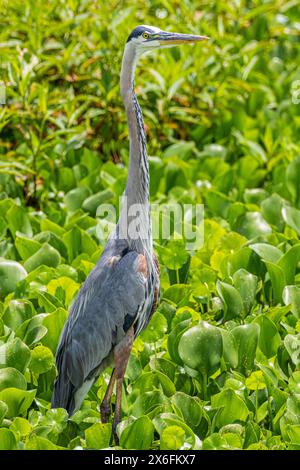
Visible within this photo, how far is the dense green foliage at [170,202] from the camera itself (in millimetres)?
3998

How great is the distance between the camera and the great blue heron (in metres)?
3.93

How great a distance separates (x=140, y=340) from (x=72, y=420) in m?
0.74

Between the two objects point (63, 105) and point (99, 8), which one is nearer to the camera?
point (63, 105)

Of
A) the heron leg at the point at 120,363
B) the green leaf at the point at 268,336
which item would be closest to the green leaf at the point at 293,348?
the green leaf at the point at 268,336

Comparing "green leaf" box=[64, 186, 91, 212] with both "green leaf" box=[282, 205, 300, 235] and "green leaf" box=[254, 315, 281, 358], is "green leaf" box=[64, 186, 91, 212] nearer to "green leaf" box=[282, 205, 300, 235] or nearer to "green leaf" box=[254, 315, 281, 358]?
"green leaf" box=[282, 205, 300, 235]

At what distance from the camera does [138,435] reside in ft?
12.4

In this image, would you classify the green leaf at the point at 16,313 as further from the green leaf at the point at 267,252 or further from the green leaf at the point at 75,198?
the green leaf at the point at 75,198

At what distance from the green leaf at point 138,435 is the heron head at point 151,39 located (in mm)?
1492

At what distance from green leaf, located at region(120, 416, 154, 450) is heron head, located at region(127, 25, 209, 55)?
149cm

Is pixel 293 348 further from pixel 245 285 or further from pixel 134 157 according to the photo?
pixel 134 157

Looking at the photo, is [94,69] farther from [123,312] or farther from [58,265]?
[123,312]

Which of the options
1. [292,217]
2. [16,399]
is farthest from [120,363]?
[292,217]

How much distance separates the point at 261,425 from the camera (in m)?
4.15
